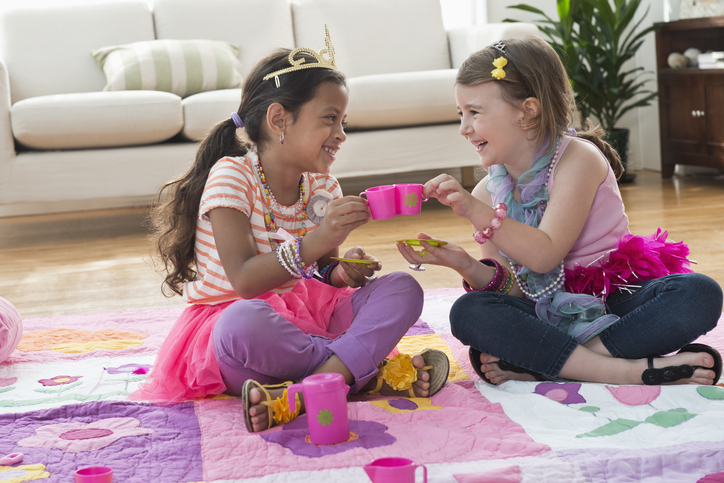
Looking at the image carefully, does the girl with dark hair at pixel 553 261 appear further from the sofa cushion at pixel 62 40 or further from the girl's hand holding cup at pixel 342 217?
the sofa cushion at pixel 62 40

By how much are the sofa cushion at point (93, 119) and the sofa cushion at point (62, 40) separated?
53 cm

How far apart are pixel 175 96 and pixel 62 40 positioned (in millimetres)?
851

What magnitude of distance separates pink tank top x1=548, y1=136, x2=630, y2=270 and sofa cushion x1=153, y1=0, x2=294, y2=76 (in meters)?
2.56

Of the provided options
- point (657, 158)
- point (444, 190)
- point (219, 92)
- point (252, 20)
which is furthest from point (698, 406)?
point (657, 158)

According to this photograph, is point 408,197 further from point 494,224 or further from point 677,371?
point 677,371

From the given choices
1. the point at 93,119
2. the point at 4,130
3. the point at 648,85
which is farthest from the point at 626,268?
the point at 648,85

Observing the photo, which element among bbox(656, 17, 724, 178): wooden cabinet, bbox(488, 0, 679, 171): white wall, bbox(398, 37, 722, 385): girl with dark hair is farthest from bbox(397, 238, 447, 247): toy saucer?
bbox(488, 0, 679, 171): white wall

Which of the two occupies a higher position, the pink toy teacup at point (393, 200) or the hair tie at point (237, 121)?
the hair tie at point (237, 121)

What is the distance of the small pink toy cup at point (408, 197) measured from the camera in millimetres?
1206

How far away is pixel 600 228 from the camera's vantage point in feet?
4.42

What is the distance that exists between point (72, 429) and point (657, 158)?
3.80m

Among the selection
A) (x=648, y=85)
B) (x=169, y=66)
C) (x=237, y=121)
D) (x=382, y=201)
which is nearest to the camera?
(x=382, y=201)

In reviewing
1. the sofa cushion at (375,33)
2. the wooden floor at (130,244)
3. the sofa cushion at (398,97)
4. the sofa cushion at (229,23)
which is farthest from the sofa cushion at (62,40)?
the sofa cushion at (398,97)

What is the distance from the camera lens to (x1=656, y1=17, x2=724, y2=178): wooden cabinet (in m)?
3.46
